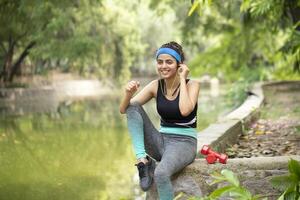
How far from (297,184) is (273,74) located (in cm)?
1792

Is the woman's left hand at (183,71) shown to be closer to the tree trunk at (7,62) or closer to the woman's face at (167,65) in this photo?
the woman's face at (167,65)

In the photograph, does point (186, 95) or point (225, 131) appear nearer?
point (186, 95)

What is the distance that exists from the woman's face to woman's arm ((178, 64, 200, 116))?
0.07m

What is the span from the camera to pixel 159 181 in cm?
417

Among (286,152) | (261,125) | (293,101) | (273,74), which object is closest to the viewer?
(286,152)

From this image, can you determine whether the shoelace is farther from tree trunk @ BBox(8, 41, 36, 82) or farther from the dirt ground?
tree trunk @ BBox(8, 41, 36, 82)

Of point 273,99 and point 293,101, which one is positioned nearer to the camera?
point 293,101

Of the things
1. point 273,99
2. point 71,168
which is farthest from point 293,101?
point 71,168

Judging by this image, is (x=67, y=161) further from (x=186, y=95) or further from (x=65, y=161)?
(x=186, y=95)

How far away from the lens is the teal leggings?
4.18m

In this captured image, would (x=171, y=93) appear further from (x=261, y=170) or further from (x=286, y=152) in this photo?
(x=286, y=152)

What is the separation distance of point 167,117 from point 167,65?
17.6 inches

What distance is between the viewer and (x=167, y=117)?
457 cm

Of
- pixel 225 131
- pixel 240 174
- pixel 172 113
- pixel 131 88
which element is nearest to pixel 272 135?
pixel 225 131
